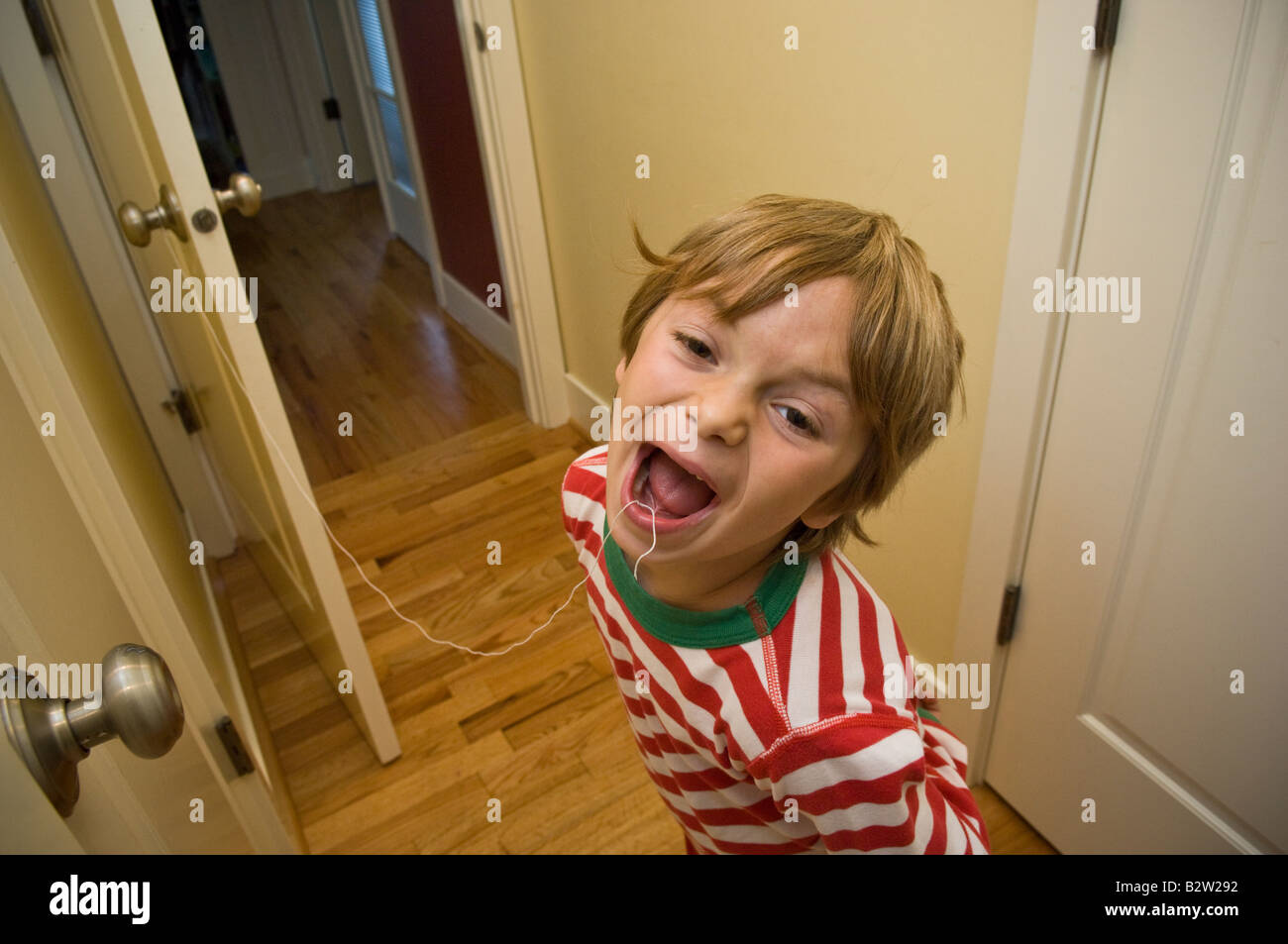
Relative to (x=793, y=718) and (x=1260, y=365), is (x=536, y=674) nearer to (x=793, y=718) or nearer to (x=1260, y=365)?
(x=793, y=718)

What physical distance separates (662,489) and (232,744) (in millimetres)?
760

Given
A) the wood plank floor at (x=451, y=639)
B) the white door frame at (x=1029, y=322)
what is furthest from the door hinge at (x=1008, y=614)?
the wood plank floor at (x=451, y=639)

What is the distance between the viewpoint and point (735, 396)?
69cm

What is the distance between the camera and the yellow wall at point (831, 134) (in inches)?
44.7

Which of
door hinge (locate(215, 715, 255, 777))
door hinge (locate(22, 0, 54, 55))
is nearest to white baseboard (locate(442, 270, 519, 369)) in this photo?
door hinge (locate(22, 0, 54, 55))

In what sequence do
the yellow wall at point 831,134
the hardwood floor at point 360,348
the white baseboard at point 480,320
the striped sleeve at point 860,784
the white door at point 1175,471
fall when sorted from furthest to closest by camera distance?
1. the white baseboard at point 480,320
2. the hardwood floor at point 360,348
3. the yellow wall at point 831,134
4. the white door at point 1175,471
5. the striped sleeve at point 860,784

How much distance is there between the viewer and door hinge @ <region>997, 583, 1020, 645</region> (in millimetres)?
1326

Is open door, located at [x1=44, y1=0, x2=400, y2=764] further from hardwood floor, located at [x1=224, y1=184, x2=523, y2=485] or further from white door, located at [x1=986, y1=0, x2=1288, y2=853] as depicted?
white door, located at [x1=986, y1=0, x2=1288, y2=853]

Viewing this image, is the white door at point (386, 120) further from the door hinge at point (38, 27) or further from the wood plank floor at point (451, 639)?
the door hinge at point (38, 27)

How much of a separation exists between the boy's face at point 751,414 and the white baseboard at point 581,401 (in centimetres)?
171

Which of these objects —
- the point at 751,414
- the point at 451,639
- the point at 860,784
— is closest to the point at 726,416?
the point at 751,414

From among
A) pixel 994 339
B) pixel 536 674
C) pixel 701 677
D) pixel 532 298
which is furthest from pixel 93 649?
pixel 532 298

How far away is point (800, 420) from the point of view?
0.70m
